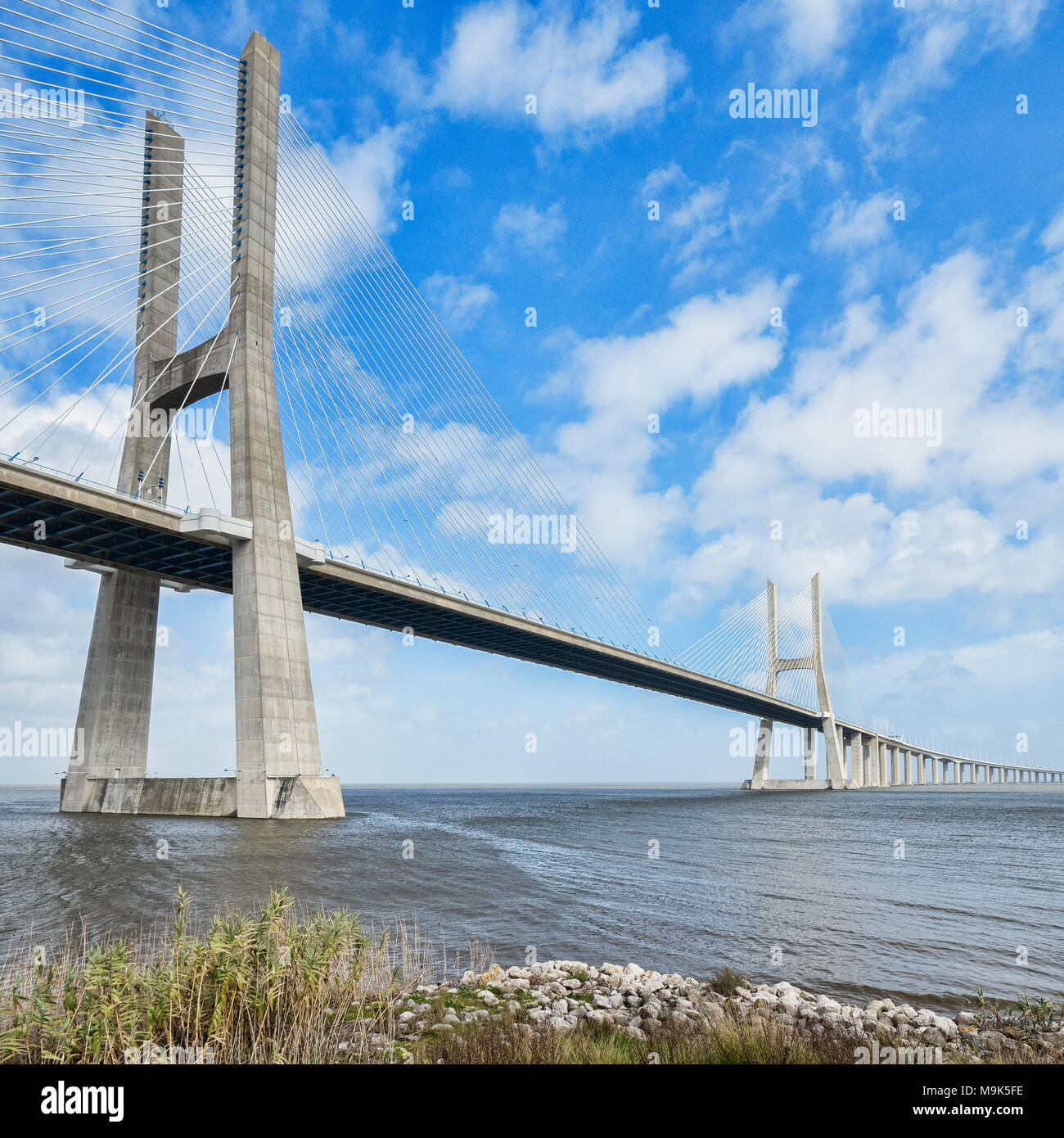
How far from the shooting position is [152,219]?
155 feet

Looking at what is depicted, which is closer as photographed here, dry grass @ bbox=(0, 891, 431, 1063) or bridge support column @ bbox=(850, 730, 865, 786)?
dry grass @ bbox=(0, 891, 431, 1063)

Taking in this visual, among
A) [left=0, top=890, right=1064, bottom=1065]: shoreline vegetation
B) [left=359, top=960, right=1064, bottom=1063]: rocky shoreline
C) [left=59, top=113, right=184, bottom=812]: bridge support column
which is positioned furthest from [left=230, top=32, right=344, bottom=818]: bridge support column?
[left=0, top=890, right=1064, bottom=1065]: shoreline vegetation

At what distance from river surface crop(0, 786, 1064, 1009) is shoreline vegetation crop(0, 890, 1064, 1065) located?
124 inches

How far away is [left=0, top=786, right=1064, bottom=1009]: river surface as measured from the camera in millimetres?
13422

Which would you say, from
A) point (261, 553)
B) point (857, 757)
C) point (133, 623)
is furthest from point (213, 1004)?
point (857, 757)

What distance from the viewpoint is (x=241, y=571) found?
123ft

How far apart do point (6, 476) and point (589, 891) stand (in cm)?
2687

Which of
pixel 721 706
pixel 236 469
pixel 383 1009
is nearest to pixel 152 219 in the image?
pixel 236 469

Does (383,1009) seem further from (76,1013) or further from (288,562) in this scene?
(288,562)

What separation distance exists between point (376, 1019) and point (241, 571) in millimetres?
32514

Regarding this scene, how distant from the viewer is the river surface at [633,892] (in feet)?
44.0

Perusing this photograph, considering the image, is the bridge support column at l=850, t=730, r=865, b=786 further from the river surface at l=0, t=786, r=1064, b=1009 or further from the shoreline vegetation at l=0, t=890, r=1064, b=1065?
the shoreline vegetation at l=0, t=890, r=1064, b=1065

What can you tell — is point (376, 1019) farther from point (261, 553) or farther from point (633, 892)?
point (261, 553)

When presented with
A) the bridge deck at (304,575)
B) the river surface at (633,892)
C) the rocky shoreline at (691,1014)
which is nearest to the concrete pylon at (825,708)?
the bridge deck at (304,575)
